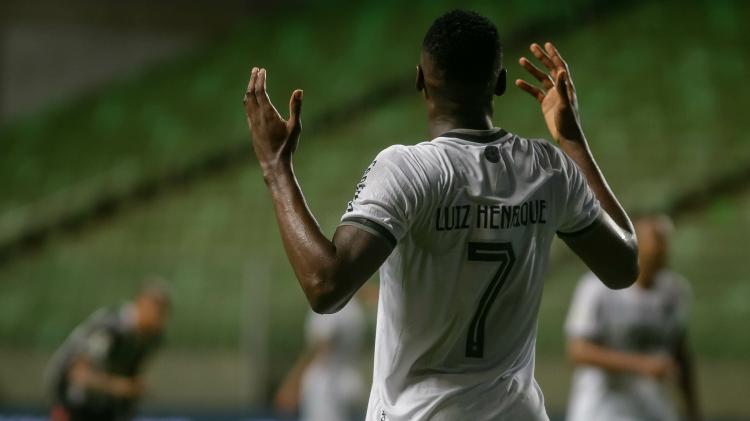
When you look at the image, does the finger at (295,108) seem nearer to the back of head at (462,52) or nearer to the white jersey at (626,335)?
the back of head at (462,52)

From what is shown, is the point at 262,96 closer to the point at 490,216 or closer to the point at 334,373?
the point at 490,216

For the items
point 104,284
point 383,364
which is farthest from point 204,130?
point 383,364

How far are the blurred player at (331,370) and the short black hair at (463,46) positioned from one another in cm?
757

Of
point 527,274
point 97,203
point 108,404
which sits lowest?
point 108,404

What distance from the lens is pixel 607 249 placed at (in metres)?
2.76

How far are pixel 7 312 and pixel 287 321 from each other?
2865 mm

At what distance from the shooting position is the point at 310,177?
50.1ft

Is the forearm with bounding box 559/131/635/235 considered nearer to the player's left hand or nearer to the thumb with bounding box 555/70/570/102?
the thumb with bounding box 555/70/570/102

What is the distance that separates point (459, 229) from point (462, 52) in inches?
14.9

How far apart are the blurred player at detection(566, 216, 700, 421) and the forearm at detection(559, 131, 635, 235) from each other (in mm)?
2935

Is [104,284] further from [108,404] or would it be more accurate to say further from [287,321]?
[108,404]

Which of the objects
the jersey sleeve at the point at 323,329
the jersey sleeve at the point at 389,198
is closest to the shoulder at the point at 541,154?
the jersey sleeve at the point at 389,198

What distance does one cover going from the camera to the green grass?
11570mm

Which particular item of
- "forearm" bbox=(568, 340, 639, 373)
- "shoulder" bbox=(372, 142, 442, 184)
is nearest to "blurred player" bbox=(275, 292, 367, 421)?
"forearm" bbox=(568, 340, 639, 373)
